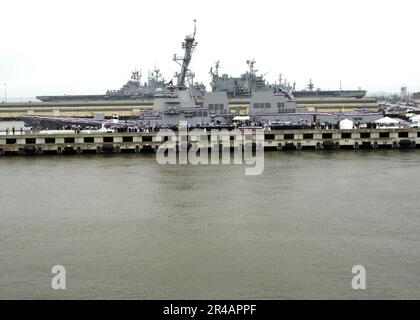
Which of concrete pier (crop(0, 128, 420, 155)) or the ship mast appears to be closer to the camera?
concrete pier (crop(0, 128, 420, 155))

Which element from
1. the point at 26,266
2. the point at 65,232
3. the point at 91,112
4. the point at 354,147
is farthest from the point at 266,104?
the point at 91,112

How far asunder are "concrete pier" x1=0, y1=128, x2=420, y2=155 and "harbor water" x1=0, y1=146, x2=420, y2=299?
10429 millimetres

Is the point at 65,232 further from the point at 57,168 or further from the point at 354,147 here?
the point at 354,147

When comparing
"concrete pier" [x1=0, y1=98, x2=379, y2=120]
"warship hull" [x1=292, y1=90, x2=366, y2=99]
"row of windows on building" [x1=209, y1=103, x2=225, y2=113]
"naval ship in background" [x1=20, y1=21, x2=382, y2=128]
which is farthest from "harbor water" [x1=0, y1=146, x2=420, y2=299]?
"warship hull" [x1=292, y1=90, x2=366, y2=99]

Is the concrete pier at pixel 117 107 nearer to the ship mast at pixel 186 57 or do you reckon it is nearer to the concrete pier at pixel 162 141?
the ship mast at pixel 186 57

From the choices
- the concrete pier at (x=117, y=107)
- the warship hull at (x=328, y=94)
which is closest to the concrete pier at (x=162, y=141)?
the concrete pier at (x=117, y=107)

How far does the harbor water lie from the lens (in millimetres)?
15703

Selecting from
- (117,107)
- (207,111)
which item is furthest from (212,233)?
(117,107)

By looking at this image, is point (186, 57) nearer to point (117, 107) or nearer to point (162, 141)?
point (162, 141)

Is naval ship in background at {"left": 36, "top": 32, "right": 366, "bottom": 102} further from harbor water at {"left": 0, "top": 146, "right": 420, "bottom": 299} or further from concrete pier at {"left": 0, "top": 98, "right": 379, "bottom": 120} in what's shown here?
harbor water at {"left": 0, "top": 146, "right": 420, "bottom": 299}

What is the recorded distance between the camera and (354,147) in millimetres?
45656

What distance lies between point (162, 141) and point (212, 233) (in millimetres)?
25019

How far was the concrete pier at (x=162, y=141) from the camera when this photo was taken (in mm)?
44969
